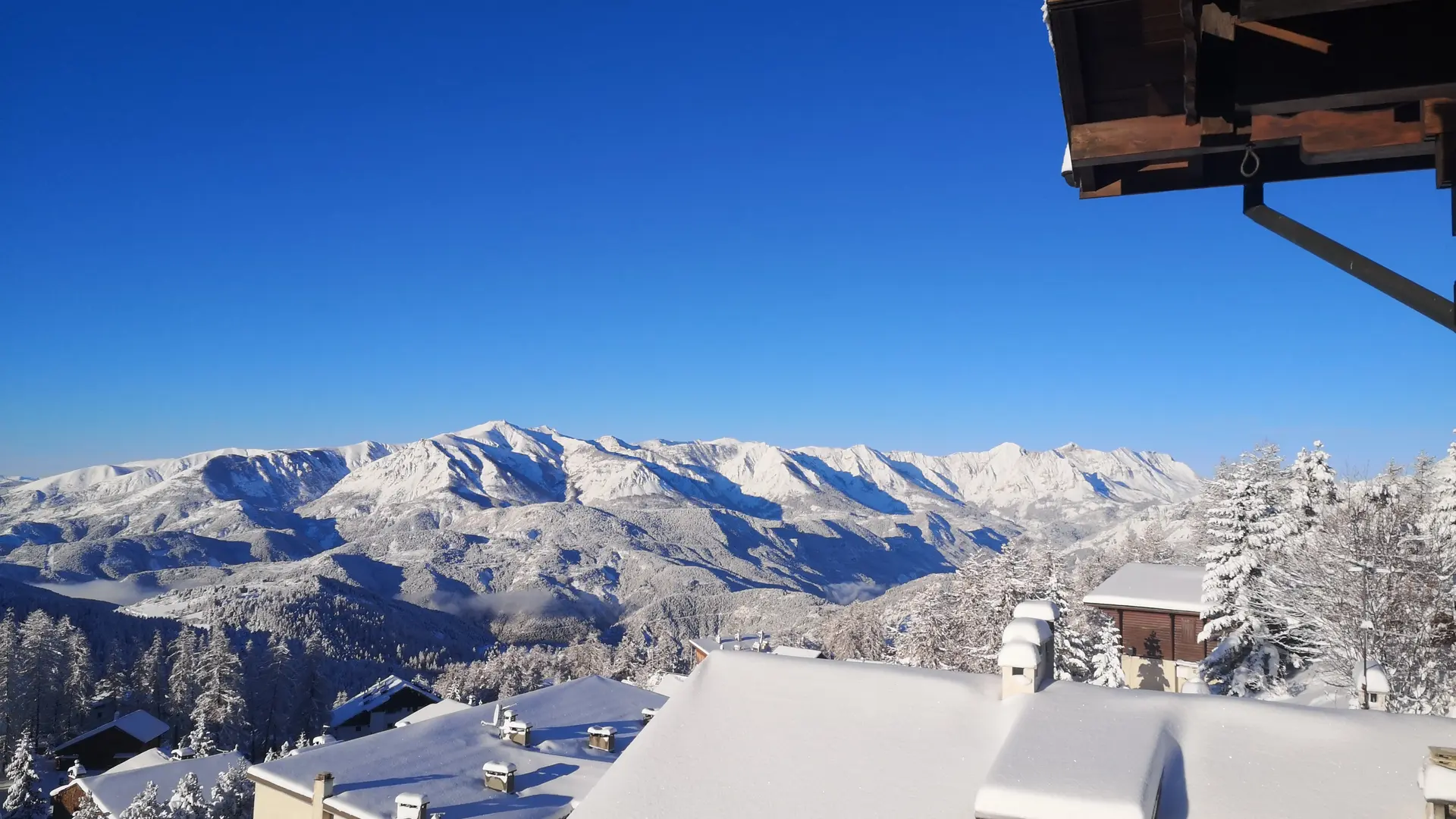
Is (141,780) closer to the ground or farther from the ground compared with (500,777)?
closer to the ground

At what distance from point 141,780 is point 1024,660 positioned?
41142 millimetres

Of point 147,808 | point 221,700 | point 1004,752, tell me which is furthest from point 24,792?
point 1004,752

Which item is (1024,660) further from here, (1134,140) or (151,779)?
(151,779)

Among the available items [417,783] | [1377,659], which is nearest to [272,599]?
[417,783]

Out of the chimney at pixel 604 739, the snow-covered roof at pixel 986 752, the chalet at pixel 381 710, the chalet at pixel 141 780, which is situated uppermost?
the snow-covered roof at pixel 986 752

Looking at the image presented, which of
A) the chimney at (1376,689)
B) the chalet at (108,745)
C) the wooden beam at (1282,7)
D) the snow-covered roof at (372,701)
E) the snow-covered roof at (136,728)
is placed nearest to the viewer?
the wooden beam at (1282,7)

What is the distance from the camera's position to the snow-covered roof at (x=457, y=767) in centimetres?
1867

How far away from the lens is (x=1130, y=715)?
9.71 meters

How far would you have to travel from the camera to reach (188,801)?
105 feet

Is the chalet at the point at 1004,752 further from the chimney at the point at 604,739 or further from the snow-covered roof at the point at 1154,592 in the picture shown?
the snow-covered roof at the point at 1154,592

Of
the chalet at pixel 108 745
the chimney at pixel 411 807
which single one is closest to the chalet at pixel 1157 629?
the chimney at pixel 411 807

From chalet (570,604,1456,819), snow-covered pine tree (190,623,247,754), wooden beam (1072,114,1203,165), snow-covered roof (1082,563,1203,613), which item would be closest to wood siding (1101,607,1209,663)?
snow-covered roof (1082,563,1203,613)

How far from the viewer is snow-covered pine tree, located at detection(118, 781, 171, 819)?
101ft

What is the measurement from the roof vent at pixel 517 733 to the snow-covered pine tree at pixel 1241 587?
60.0 ft
